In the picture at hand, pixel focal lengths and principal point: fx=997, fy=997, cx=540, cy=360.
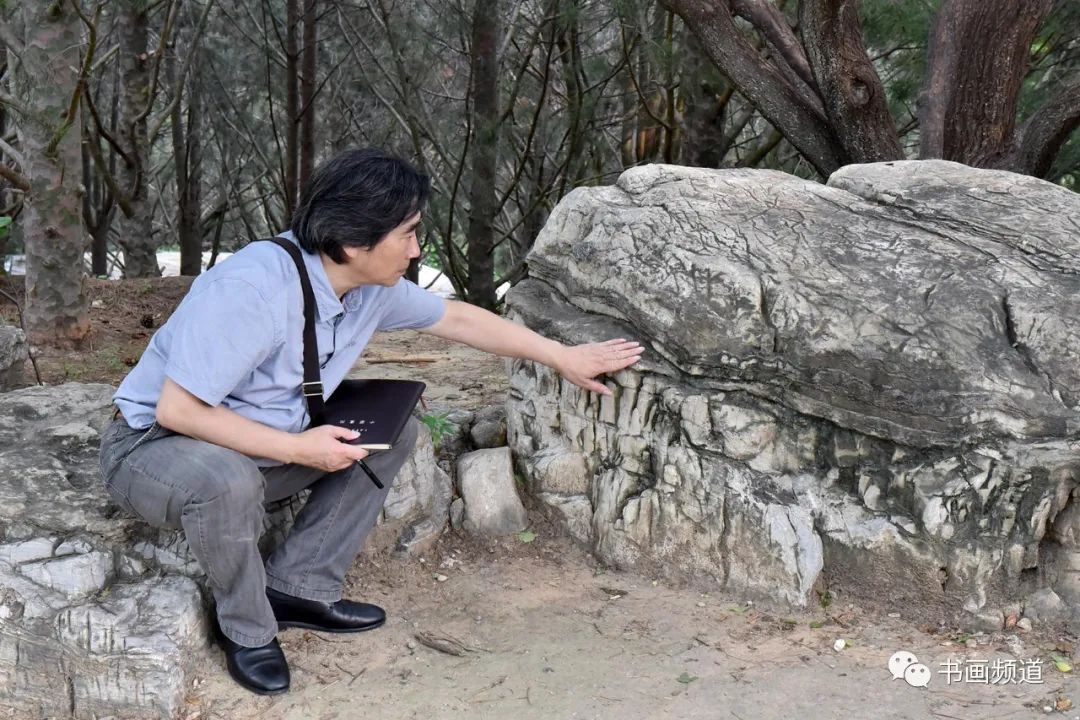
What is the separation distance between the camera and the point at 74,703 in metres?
2.53

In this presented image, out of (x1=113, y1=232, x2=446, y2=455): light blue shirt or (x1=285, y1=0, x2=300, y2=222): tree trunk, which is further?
(x1=285, y1=0, x2=300, y2=222): tree trunk

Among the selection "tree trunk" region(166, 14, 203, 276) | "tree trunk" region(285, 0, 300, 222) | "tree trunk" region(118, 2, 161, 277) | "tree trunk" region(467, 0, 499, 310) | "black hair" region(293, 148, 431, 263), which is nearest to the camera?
"black hair" region(293, 148, 431, 263)

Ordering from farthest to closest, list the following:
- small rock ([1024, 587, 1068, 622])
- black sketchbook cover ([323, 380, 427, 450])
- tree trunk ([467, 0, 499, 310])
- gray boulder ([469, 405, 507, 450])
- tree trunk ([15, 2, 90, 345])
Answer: tree trunk ([467, 0, 499, 310]) → tree trunk ([15, 2, 90, 345]) → gray boulder ([469, 405, 507, 450]) → small rock ([1024, 587, 1068, 622]) → black sketchbook cover ([323, 380, 427, 450])

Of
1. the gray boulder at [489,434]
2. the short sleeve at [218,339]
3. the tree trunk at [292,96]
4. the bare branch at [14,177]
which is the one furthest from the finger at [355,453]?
the tree trunk at [292,96]

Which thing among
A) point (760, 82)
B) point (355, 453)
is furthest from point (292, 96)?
point (355, 453)

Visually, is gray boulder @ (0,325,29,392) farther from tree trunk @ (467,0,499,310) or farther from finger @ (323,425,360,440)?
tree trunk @ (467,0,499,310)

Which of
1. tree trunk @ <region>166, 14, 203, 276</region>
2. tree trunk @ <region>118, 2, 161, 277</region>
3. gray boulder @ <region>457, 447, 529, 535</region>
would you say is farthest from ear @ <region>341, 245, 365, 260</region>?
tree trunk @ <region>166, 14, 203, 276</region>

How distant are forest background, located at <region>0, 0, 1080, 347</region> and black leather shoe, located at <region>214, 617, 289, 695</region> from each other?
2476 millimetres

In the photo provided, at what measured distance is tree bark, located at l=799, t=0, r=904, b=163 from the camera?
15.7 ft

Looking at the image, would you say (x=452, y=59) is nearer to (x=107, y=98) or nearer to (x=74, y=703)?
(x=107, y=98)

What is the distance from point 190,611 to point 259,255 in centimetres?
94

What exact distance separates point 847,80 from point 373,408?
324 cm
